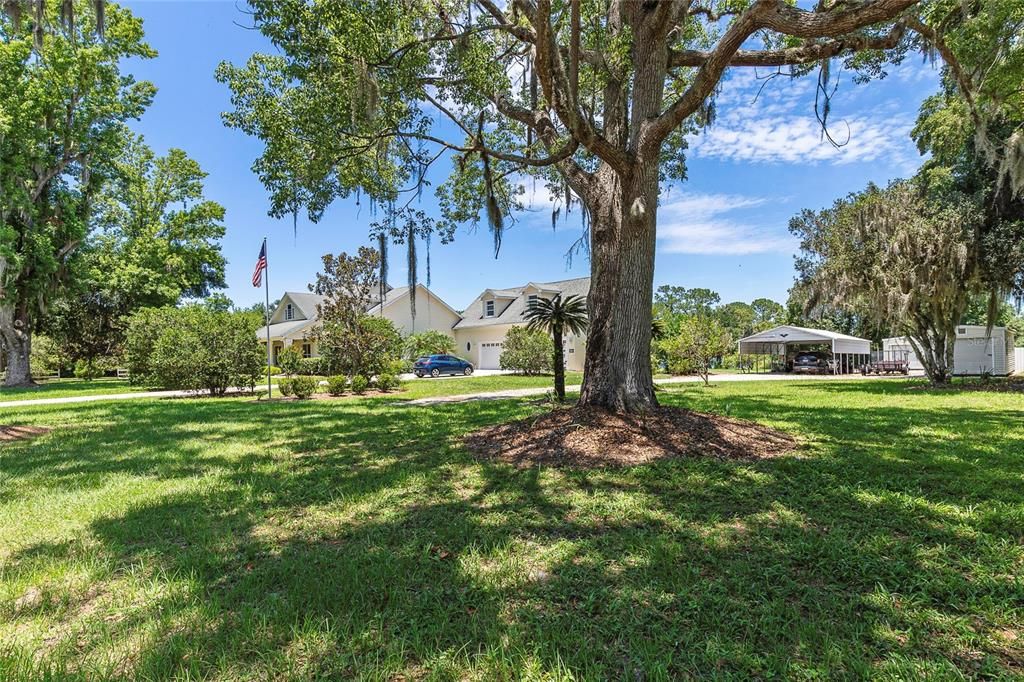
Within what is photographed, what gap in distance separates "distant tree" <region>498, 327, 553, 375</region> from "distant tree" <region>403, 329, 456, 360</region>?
5.17m

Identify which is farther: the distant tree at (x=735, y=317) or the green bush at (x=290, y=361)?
the distant tree at (x=735, y=317)

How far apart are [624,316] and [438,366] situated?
19.2 meters

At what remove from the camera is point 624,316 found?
6293 millimetres

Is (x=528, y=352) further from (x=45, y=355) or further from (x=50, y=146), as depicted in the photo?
(x=45, y=355)

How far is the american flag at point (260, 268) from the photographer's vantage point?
50.0 ft

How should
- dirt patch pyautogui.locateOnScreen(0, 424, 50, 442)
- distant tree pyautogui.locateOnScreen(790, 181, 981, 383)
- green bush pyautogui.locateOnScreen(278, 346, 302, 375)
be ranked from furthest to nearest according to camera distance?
green bush pyautogui.locateOnScreen(278, 346, 302, 375), distant tree pyautogui.locateOnScreen(790, 181, 981, 383), dirt patch pyautogui.locateOnScreen(0, 424, 50, 442)

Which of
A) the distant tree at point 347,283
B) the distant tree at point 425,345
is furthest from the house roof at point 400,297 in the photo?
the distant tree at point 347,283

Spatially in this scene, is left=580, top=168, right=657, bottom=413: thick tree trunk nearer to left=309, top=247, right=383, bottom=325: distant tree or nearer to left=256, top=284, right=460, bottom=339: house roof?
left=309, top=247, right=383, bottom=325: distant tree

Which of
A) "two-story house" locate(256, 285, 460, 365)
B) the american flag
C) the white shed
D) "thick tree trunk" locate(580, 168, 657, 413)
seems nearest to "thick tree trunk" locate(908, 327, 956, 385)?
the white shed

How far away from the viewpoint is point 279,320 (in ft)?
121

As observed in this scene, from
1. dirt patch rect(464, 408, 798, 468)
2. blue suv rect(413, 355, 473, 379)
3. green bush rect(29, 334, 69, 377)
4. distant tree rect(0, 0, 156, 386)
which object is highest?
distant tree rect(0, 0, 156, 386)

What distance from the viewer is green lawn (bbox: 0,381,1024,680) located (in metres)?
2.00

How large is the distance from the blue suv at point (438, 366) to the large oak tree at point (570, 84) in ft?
53.6

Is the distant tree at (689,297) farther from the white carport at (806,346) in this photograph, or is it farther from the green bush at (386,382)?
the green bush at (386,382)
